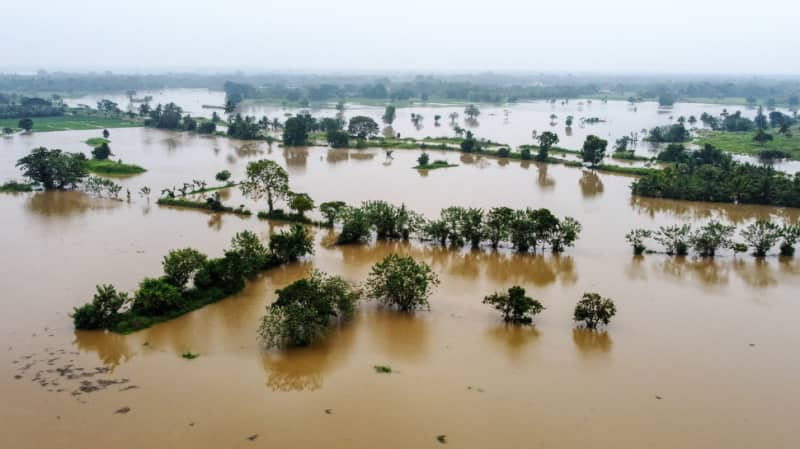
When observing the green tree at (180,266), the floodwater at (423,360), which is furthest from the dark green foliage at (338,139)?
the green tree at (180,266)

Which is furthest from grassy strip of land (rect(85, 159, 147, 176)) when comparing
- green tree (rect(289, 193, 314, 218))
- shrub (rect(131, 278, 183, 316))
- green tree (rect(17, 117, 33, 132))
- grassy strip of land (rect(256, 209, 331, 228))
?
shrub (rect(131, 278, 183, 316))

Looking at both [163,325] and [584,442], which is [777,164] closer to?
[584,442]

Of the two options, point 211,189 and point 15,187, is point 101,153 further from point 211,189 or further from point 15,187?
point 211,189

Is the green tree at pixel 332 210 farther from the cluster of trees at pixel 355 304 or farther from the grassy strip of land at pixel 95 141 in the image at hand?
the grassy strip of land at pixel 95 141

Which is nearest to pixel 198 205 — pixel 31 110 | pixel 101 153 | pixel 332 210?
pixel 332 210

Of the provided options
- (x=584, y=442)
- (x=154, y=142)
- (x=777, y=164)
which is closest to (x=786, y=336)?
(x=584, y=442)
